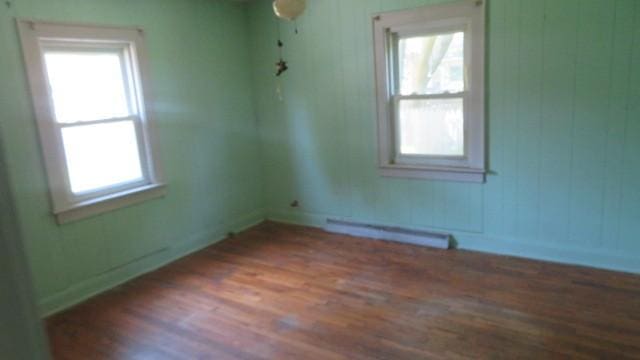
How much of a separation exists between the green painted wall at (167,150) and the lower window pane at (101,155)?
241 mm

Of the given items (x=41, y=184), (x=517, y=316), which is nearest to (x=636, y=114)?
(x=517, y=316)

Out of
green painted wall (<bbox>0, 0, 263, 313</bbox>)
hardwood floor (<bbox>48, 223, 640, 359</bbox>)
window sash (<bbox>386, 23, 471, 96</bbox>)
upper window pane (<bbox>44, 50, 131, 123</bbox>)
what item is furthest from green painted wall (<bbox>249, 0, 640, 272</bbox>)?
upper window pane (<bbox>44, 50, 131, 123</bbox>)

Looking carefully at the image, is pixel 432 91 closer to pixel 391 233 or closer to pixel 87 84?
pixel 391 233

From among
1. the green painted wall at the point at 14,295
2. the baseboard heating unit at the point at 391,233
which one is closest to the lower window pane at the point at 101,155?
the baseboard heating unit at the point at 391,233

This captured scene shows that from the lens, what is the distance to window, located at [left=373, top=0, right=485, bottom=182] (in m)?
3.59

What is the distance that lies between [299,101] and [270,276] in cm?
183

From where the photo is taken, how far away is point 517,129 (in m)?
3.51

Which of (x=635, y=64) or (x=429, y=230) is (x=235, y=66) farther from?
(x=635, y=64)

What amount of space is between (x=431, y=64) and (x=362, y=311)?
2119 mm

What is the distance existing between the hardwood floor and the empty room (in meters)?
0.02

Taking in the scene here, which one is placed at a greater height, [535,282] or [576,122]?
[576,122]

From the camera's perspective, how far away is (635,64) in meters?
3.02

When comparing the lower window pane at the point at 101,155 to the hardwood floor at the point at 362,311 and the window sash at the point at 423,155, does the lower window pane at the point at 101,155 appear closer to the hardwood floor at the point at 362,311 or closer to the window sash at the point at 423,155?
the hardwood floor at the point at 362,311

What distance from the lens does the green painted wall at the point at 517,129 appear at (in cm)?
315
